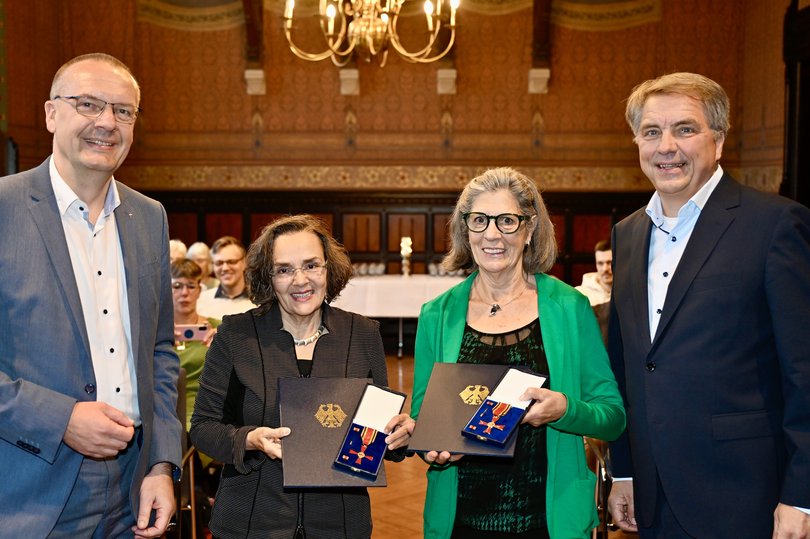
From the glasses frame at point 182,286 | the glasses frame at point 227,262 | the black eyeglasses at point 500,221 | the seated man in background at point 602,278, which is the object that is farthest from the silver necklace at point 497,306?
the seated man in background at point 602,278

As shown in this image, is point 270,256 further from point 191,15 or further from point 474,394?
point 191,15

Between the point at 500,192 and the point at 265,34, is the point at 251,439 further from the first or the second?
the point at 265,34

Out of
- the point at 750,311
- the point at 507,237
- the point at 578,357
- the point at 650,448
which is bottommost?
the point at 650,448

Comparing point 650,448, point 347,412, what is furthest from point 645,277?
point 347,412

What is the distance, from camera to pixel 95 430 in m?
2.12

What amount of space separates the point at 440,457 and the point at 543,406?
30 cm

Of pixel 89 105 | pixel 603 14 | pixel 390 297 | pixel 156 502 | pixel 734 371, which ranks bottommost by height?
pixel 390 297

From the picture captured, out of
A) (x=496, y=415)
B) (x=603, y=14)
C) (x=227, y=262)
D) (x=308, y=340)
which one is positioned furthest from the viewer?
(x=603, y=14)

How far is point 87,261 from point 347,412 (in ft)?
2.61

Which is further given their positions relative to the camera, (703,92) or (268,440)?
(703,92)


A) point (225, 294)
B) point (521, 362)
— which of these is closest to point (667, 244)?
point (521, 362)

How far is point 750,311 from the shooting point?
2.30 m

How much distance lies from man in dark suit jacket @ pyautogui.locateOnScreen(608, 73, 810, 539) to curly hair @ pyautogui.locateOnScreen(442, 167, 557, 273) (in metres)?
0.29

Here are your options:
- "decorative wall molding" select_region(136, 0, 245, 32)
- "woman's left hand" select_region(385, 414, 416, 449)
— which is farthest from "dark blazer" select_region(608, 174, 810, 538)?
"decorative wall molding" select_region(136, 0, 245, 32)
